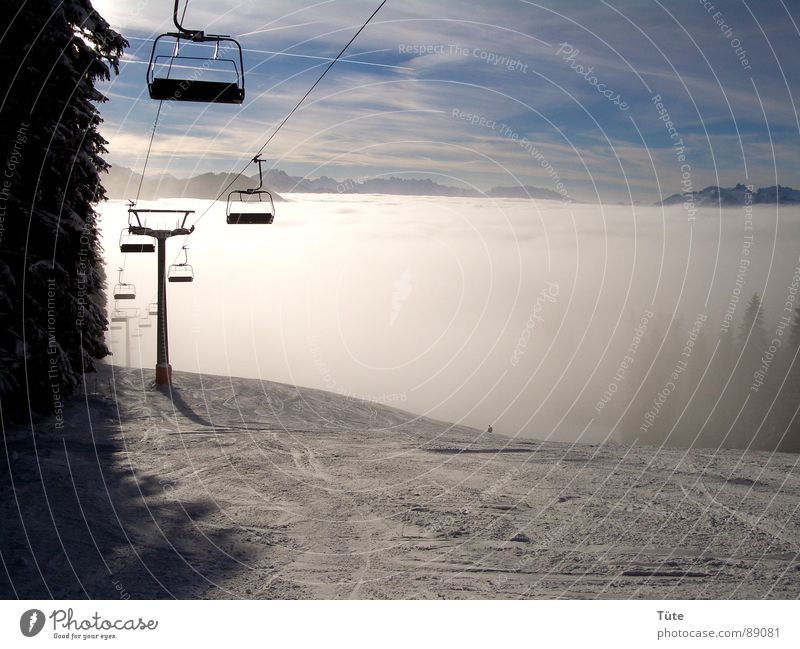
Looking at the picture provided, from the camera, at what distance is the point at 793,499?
13.3 metres

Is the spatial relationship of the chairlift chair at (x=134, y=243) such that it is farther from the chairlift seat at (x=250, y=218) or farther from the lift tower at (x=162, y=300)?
the chairlift seat at (x=250, y=218)

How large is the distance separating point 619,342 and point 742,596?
120203mm

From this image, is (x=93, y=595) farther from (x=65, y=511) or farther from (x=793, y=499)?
(x=793, y=499)

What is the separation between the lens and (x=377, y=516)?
39.6 ft

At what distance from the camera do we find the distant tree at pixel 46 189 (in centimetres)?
1709

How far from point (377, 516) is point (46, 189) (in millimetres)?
12454

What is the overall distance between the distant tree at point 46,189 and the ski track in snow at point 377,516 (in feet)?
5.46

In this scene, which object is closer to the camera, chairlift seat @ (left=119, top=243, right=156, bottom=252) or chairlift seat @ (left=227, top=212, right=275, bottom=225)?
chairlift seat @ (left=227, top=212, right=275, bottom=225)

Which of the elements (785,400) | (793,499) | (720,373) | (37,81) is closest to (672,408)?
(720,373)

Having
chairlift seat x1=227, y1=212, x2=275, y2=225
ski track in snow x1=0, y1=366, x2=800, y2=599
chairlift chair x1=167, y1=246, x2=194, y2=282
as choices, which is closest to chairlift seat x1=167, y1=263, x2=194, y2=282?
chairlift chair x1=167, y1=246, x2=194, y2=282

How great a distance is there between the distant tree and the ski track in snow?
5.46 feet

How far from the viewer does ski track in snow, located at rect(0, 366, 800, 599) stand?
9.47 m

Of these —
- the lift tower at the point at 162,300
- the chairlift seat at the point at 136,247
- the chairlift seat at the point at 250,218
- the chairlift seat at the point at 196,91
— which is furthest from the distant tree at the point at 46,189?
the chairlift seat at the point at 196,91

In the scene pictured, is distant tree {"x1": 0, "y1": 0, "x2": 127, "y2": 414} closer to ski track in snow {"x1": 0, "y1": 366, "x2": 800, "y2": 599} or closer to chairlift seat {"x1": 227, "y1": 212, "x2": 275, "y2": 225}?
ski track in snow {"x1": 0, "y1": 366, "x2": 800, "y2": 599}
